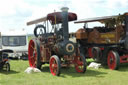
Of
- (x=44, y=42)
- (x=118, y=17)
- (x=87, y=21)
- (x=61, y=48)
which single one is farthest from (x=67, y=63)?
(x=87, y=21)

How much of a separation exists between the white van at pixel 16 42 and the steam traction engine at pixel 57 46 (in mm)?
5191

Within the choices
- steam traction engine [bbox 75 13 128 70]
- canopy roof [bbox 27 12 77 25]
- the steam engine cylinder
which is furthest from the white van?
the steam engine cylinder

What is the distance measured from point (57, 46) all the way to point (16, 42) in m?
7.87

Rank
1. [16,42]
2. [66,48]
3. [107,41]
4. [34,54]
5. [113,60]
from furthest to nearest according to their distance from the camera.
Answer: [16,42] < [107,41] < [34,54] < [113,60] < [66,48]

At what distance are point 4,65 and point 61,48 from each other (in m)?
3.25

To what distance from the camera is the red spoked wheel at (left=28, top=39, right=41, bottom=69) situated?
9312mm

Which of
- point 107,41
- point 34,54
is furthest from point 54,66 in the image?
point 107,41

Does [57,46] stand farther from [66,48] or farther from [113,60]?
[113,60]

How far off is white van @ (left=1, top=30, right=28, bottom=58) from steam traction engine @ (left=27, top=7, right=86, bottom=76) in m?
5.19

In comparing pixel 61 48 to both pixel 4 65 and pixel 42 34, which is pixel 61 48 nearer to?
pixel 42 34

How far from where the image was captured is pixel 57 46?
27.8 feet

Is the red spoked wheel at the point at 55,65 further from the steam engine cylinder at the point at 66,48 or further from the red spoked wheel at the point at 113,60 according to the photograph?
the red spoked wheel at the point at 113,60

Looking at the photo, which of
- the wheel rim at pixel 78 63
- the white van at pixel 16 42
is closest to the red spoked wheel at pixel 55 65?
the wheel rim at pixel 78 63

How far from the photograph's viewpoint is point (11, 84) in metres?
6.68
